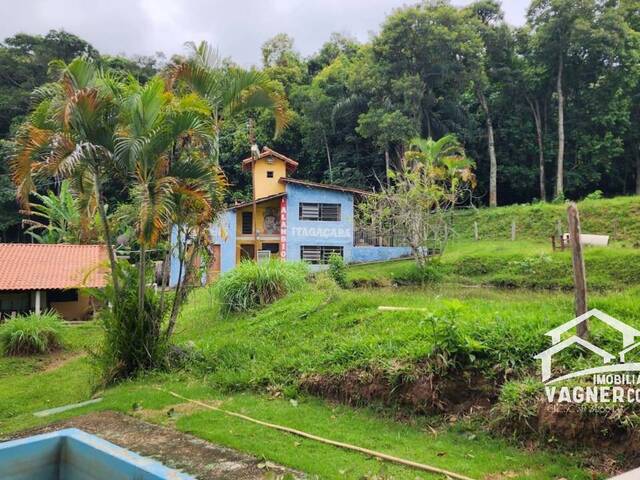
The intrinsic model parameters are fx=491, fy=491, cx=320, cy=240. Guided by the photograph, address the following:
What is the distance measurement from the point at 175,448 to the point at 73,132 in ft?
16.4

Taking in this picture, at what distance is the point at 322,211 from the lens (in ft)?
82.5

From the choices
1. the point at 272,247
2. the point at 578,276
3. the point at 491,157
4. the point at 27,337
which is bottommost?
the point at 27,337

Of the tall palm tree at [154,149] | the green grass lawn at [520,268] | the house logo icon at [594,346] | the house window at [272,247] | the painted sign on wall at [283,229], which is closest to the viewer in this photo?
the house logo icon at [594,346]

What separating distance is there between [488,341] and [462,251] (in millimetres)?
16603

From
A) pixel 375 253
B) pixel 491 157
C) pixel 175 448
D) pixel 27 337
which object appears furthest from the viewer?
pixel 491 157

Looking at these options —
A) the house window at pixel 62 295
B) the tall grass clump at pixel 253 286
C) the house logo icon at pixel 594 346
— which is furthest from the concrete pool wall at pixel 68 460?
the house window at pixel 62 295

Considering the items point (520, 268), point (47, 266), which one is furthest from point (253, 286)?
point (520, 268)

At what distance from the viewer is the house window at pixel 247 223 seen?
1037 inches

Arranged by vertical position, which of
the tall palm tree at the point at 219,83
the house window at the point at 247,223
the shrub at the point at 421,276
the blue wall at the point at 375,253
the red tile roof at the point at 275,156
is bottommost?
the shrub at the point at 421,276

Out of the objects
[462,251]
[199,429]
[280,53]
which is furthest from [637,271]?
[280,53]

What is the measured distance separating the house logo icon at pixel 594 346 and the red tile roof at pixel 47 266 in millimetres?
13695

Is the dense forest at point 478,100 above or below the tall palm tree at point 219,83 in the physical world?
above

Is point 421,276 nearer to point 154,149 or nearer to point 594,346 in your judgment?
point 154,149

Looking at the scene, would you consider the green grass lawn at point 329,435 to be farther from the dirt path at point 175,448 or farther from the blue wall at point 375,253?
the blue wall at point 375,253
